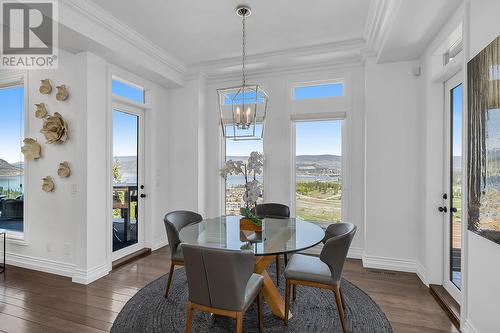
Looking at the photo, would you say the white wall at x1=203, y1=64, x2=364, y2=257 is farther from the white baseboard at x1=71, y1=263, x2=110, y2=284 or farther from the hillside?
the hillside

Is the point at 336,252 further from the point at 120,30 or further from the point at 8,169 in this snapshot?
the point at 8,169

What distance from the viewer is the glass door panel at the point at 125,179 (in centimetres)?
391

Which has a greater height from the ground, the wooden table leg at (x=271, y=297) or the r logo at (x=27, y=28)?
the r logo at (x=27, y=28)

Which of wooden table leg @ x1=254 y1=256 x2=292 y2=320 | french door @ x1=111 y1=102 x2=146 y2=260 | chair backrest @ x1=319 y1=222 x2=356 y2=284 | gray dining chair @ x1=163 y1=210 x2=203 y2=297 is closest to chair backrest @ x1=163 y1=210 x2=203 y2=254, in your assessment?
gray dining chair @ x1=163 y1=210 x2=203 y2=297

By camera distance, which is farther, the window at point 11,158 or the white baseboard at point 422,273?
the window at point 11,158

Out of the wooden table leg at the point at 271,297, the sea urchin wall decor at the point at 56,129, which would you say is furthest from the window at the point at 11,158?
the wooden table leg at the point at 271,297

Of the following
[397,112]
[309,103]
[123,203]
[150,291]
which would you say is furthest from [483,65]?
[123,203]

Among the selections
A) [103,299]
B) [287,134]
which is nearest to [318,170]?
[287,134]

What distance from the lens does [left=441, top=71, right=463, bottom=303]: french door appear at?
108 inches

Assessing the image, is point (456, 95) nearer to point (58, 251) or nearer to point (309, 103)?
point (309, 103)

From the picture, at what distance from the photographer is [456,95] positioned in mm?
2807

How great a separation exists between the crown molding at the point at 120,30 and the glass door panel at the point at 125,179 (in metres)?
1.00

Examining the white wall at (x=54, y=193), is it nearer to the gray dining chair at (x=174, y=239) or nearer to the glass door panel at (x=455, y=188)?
the gray dining chair at (x=174, y=239)

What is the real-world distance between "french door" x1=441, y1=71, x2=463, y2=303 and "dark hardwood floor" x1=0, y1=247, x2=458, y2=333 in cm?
36
